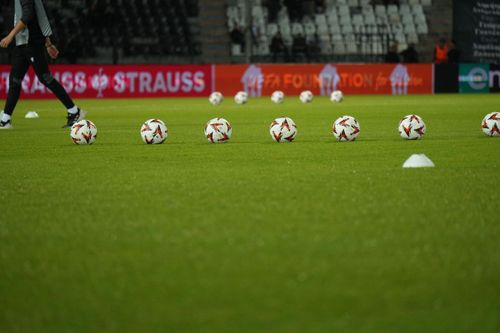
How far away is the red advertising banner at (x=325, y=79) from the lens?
3438 centimetres

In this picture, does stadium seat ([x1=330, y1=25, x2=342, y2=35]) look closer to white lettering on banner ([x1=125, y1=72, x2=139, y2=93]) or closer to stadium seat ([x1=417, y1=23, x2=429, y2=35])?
stadium seat ([x1=417, y1=23, x2=429, y2=35])

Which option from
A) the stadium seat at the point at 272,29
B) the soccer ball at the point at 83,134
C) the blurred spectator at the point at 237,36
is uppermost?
the stadium seat at the point at 272,29

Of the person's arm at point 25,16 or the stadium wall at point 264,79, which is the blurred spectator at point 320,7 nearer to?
the stadium wall at point 264,79

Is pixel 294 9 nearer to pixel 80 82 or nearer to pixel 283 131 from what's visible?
pixel 80 82

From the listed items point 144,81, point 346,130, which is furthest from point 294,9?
point 346,130

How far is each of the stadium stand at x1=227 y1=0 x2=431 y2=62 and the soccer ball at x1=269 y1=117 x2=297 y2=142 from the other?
23.8 meters

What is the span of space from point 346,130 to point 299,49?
2445cm

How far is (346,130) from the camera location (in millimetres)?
12875

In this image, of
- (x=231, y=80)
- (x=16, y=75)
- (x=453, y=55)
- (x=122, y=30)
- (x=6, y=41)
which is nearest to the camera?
(x=6, y=41)

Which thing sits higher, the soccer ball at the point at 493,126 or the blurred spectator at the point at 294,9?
the blurred spectator at the point at 294,9

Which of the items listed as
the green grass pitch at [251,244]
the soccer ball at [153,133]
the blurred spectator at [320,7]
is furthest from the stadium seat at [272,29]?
the green grass pitch at [251,244]

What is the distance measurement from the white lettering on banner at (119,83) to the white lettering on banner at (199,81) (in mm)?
2583

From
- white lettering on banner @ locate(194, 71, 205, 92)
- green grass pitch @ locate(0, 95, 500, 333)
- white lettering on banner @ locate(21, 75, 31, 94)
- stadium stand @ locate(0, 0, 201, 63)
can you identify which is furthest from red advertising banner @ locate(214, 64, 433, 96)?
green grass pitch @ locate(0, 95, 500, 333)

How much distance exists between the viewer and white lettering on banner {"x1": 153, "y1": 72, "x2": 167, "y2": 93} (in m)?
33.4
